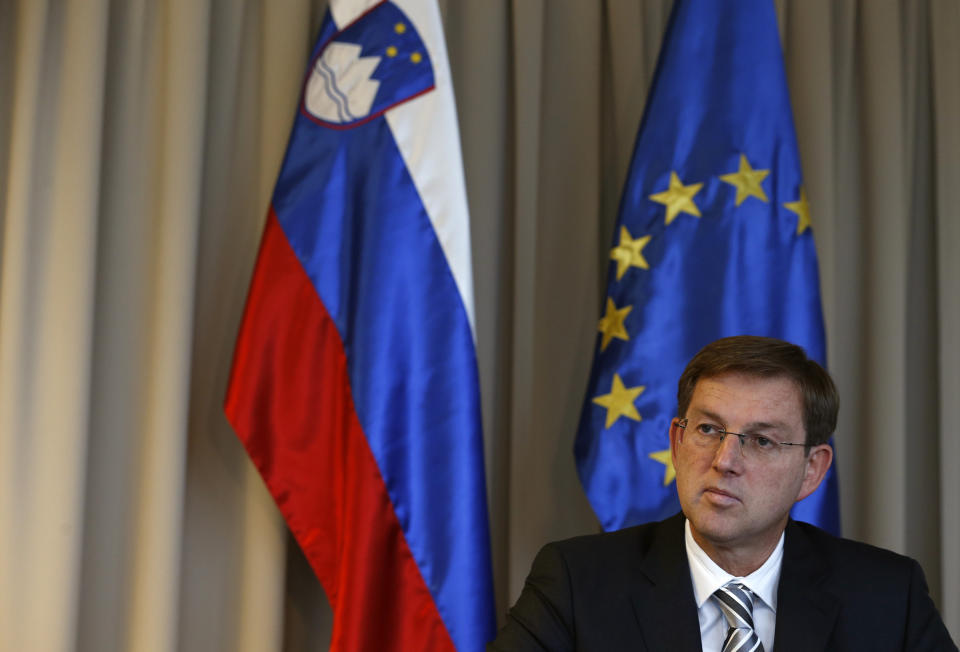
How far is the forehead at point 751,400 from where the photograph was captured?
1.86 m

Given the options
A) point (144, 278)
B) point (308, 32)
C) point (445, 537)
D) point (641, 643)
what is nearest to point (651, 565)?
point (641, 643)

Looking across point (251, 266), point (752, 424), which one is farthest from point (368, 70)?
point (752, 424)

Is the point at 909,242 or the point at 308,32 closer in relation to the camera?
the point at 308,32

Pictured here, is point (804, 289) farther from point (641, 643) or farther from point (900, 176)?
point (641, 643)

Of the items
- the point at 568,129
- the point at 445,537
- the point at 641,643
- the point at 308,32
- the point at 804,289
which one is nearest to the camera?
the point at 641,643

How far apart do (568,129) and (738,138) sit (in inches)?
27.9

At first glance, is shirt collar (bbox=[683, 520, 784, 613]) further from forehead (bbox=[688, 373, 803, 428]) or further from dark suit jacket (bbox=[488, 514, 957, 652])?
forehead (bbox=[688, 373, 803, 428])

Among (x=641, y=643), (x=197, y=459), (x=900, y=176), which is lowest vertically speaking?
(x=641, y=643)

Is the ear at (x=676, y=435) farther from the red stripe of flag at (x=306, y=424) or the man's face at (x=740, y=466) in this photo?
the red stripe of flag at (x=306, y=424)

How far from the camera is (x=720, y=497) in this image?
1.83m

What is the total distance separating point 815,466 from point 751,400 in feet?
0.72

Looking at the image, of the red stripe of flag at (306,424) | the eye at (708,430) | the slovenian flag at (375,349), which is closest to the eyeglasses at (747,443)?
the eye at (708,430)

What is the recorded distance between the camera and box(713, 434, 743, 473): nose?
5.99 feet

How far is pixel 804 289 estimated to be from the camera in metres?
2.79
